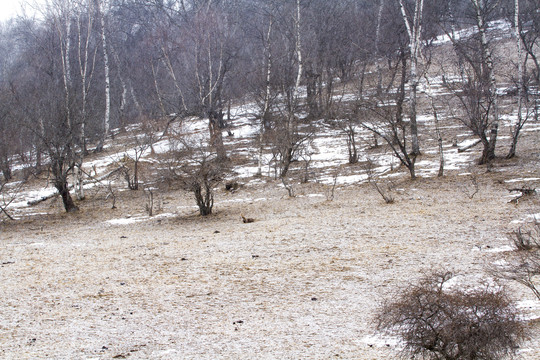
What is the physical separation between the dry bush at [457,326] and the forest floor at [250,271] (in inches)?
27.2

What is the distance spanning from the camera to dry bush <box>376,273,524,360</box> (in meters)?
3.22

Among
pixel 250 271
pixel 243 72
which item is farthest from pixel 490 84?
pixel 243 72

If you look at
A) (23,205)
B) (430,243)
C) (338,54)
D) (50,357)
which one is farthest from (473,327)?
(338,54)

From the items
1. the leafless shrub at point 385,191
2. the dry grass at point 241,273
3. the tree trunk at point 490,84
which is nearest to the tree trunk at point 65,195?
the dry grass at point 241,273

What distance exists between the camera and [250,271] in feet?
25.0

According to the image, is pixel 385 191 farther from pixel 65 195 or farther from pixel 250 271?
pixel 65 195

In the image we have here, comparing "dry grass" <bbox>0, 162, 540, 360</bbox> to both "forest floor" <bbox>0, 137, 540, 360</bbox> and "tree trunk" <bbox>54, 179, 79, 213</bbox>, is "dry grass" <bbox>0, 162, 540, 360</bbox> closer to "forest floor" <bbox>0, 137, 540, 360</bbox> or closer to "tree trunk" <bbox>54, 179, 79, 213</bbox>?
"forest floor" <bbox>0, 137, 540, 360</bbox>

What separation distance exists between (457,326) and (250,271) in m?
4.60

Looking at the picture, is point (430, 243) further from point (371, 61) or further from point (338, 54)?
point (371, 61)

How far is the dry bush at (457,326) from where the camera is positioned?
10.6ft

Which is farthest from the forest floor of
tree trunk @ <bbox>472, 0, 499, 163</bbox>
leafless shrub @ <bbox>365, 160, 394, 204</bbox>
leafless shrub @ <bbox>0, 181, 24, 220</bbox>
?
tree trunk @ <bbox>472, 0, 499, 163</bbox>

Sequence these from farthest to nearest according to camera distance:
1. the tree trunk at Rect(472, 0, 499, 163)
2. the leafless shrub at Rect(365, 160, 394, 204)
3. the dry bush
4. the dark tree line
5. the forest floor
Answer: the dark tree line < the tree trunk at Rect(472, 0, 499, 163) < the leafless shrub at Rect(365, 160, 394, 204) < the forest floor < the dry bush

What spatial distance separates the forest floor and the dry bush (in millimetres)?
691

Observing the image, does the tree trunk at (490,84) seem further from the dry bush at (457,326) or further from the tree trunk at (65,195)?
the dry bush at (457,326)
